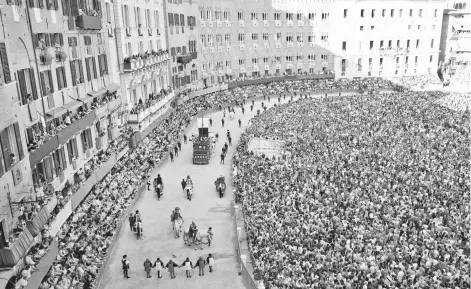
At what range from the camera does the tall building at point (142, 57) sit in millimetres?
37656

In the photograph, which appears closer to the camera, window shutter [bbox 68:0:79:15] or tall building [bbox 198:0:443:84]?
window shutter [bbox 68:0:79:15]

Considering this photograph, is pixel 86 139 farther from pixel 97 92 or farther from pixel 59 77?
pixel 59 77

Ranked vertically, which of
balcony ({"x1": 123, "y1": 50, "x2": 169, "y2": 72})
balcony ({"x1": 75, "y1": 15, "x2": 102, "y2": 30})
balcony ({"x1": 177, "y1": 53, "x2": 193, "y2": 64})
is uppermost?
balcony ({"x1": 75, "y1": 15, "x2": 102, "y2": 30})

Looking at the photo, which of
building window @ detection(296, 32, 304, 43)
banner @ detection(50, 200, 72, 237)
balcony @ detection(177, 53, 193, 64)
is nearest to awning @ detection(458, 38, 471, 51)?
building window @ detection(296, 32, 304, 43)

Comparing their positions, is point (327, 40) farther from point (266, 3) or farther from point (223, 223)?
point (223, 223)

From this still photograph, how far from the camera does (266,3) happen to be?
73.8 m

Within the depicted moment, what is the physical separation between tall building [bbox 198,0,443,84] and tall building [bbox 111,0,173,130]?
21658 millimetres

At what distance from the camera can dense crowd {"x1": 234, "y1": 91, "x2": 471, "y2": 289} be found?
65.1 feet

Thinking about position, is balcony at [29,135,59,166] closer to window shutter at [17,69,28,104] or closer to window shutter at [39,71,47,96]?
window shutter at [17,69,28,104]

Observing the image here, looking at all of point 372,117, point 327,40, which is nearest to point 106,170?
point 372,117

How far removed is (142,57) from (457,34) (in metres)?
67.0

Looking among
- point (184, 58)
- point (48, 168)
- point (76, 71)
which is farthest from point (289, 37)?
point (48, 168)

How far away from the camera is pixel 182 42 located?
58.6 metres

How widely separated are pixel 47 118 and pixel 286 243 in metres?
14.0
